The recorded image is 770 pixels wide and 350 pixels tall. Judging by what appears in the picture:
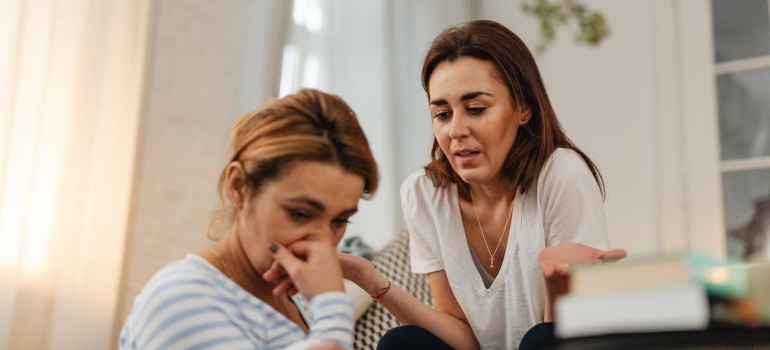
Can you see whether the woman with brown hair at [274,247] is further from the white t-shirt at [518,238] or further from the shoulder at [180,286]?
the white t-shirt at [518,238]

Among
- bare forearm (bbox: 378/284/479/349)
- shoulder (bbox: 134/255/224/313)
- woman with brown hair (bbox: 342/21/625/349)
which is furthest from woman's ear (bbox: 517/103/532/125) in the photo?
shoulder (bbox: 134/255/224/313)

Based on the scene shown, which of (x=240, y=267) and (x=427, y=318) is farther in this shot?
(x=427, y=318)

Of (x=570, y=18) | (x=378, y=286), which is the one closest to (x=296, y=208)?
(x=378, y=286)

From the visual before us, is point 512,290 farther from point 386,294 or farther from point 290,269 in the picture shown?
point 290,269

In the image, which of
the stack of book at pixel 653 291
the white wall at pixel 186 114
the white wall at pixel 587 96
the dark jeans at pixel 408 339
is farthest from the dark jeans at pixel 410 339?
the white wall at pixel 587 96

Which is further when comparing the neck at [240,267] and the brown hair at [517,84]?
the brown hair at [517,84]

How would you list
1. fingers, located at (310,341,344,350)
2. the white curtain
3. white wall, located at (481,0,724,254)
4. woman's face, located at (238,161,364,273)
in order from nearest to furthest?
fingers, located at (310,341,344,350), woman's face, located at (238,161,364,273), the white curtain, white wall, located at (481,0,724,254)

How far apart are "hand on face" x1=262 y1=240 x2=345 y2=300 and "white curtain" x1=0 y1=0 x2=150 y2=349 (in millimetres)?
1140

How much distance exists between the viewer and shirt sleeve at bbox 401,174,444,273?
1652mm

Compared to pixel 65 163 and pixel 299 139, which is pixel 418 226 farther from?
pixel 65 163

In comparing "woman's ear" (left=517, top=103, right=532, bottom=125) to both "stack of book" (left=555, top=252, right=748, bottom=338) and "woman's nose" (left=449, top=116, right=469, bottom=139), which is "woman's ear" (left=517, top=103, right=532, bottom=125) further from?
"stack of book" (left=555, top=252, right=748, bottom=338)

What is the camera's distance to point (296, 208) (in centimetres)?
99

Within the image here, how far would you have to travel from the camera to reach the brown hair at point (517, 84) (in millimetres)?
1523

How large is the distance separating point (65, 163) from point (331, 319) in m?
1.35
